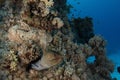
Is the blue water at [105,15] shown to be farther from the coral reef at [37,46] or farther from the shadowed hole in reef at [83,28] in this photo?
the coral reef at [37,46]

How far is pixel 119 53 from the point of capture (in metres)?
25.9

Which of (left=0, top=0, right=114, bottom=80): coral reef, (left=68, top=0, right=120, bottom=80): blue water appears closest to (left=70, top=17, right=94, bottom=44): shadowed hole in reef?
(left=0, top=0, right=114, bottom=80): coral reef

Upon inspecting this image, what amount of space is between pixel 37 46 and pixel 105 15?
3627 centimetres

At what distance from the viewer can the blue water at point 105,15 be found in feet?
108

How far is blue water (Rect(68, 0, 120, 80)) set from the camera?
33041mm

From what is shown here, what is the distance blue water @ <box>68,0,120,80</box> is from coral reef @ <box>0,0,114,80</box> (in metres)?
21.6

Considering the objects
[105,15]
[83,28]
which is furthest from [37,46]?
[105,15]

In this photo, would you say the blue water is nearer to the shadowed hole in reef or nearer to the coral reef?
A: the shadowed hole in reef


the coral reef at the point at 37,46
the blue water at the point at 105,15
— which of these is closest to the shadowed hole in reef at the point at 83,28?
the coral reef at the point at 37,46

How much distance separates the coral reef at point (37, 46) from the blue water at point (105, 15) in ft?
71.0

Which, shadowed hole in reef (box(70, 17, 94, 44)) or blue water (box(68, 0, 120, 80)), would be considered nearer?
shadowed hole in reef (box(70, 17, 94, 44))

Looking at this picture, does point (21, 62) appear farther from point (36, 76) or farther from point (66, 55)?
point (66, 55)

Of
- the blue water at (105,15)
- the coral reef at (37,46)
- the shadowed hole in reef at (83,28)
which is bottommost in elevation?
the coral reef at (37,46)

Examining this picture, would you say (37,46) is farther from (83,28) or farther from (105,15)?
(105,15)
